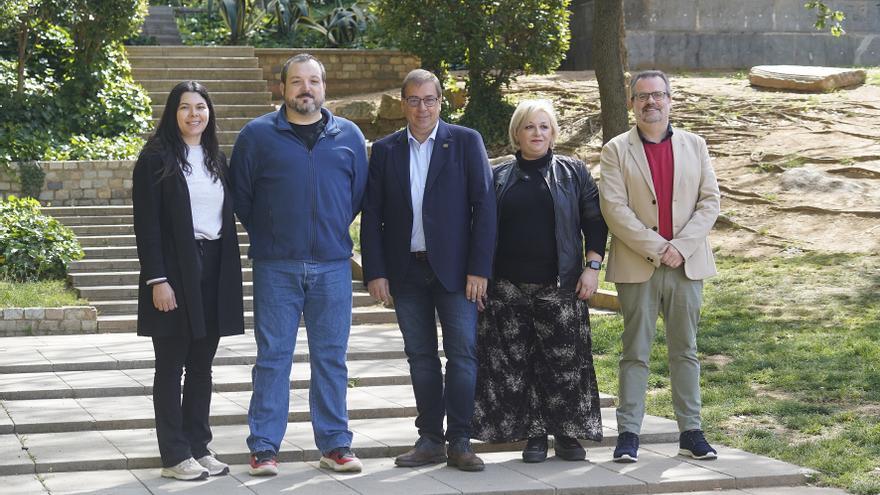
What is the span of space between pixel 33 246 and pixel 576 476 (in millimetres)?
7415

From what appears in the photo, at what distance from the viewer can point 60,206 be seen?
532 inches

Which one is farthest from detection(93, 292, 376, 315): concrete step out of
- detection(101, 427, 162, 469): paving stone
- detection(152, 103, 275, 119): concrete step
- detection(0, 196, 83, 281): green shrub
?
detection(152, 103, 275, 119): concrete step

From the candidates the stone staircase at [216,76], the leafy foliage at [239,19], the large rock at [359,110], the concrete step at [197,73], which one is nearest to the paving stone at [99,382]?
the stone staircase at [216,76]

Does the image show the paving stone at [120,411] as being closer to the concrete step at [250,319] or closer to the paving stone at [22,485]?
the paving stone at [22,485]

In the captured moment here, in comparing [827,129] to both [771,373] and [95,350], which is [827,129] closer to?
[771,373]

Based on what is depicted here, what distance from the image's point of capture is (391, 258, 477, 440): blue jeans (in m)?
5.84

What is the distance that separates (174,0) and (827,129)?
1457cm

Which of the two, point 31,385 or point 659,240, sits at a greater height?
point 659,240

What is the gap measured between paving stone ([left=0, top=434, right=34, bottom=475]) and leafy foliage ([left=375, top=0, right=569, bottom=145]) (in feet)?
33.4

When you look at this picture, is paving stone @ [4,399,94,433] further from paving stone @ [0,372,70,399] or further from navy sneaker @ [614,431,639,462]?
navy sneaker @ [614,431,639,462]

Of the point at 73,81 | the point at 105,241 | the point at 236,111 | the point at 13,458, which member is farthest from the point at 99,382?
the point at 236,111

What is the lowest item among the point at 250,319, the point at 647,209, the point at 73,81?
the point at 250,319

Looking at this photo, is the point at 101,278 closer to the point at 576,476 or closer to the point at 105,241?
the point at 105,241

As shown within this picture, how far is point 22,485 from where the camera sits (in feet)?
18.1
